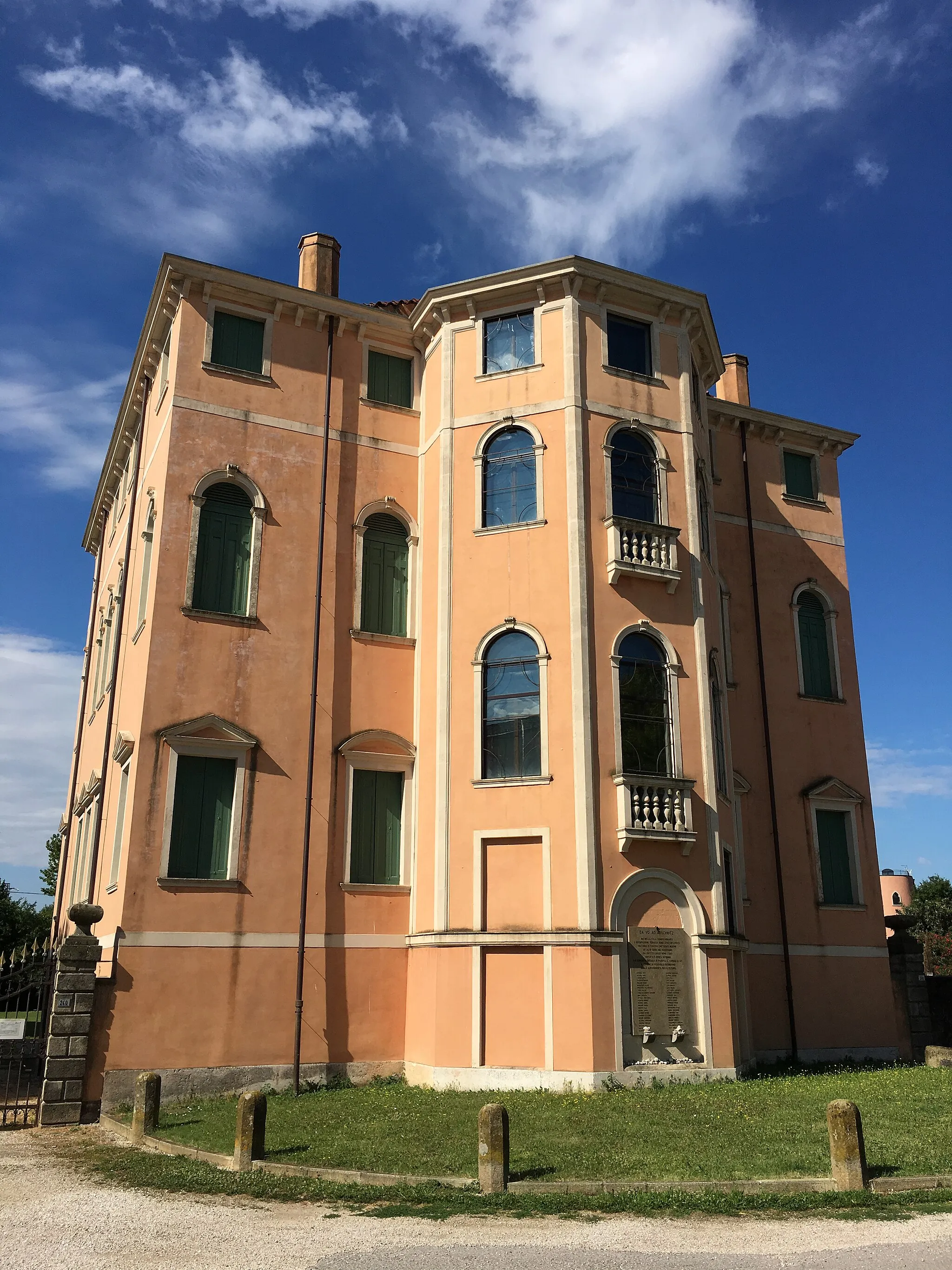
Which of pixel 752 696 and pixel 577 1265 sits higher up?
pixel 752 696

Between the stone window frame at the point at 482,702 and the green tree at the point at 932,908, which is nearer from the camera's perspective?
the stone window frame at the point at 482,702

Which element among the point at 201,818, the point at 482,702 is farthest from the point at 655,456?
the point at 201,818

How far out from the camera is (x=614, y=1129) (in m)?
13.1

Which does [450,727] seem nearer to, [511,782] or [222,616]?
[511,782]

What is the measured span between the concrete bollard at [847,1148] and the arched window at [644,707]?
852 centimetres

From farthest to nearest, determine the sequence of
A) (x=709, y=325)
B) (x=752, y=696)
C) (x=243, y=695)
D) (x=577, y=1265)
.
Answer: (x=752, y=696)
(x=709, y=325)
(x=243, y=695)
(x=577, y=1265)

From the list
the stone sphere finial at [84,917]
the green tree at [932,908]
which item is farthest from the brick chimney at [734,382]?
the green tree at [932,908]

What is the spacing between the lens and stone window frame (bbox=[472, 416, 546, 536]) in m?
20.0

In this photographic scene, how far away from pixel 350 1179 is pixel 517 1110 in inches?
162

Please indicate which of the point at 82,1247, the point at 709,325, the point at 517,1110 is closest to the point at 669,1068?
the point at 517,1110

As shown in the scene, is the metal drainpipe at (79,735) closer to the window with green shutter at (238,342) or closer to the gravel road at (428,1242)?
the window with green shutter at (238,342)

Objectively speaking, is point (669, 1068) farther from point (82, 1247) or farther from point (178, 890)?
point (82, 1247)

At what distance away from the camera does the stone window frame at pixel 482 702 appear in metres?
18.5

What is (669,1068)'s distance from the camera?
17.0m
